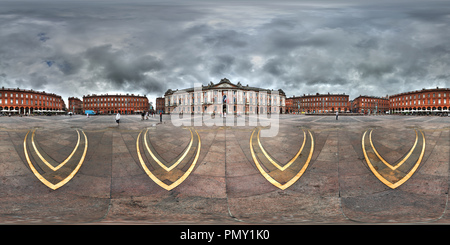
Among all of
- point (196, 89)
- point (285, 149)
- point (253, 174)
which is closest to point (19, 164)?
point (253, 174)

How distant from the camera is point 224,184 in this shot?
4.66 meters

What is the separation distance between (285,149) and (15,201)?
827 centimetres

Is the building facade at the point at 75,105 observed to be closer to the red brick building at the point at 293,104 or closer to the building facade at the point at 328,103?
the red brick building at the point at 293,104

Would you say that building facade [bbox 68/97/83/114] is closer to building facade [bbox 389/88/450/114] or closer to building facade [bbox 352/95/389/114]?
building facade [bbox 389/88/450/114]

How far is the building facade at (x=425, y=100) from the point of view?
201 feet

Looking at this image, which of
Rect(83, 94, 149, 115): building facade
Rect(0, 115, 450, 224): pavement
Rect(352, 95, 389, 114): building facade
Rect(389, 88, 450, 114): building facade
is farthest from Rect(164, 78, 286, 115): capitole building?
Rect(0, 115, 450, 224): pavement

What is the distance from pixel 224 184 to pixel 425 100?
336ft

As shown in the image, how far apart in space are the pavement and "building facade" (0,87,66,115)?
233 feet

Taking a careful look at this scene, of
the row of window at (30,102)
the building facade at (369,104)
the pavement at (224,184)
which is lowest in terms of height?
the pavement at (224,184)

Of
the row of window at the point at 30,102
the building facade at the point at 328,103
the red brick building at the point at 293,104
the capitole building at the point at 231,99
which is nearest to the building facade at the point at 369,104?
the building facade at the point at 328,103

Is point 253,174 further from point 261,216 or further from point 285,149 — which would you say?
point 285,149

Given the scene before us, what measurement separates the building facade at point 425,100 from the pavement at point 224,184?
256ft

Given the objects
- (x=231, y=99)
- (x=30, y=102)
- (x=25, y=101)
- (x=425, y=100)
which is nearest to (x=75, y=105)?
(x=30, y=102)

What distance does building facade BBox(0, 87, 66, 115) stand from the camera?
2156 inches
